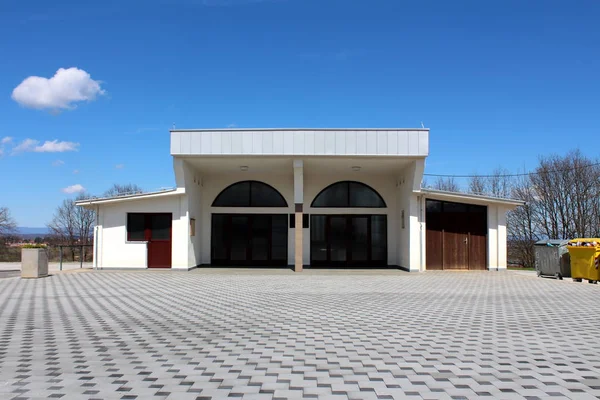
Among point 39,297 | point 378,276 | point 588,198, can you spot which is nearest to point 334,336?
point 39,297

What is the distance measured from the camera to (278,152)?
58.0ft

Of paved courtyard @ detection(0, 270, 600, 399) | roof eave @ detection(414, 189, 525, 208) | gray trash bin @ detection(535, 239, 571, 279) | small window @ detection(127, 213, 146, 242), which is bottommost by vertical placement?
paved courtyard @ detection(0, 270, 600, 399)

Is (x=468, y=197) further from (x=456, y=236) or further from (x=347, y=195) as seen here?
(x=347, y=195)

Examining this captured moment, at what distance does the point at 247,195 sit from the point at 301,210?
369 centimetres

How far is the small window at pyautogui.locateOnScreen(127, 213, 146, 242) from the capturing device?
63.9ft

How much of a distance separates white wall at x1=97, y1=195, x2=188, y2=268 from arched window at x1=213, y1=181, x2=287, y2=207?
270 centimetres

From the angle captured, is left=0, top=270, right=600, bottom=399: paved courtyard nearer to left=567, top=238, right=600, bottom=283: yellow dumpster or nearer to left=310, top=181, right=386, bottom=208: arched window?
left=567, top=238, right=600, bottom=283: yellow dumpster

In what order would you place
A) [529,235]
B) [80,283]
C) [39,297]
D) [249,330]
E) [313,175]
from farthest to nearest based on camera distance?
[529,235] → [313,175] → [80,283] → [39,297] → [249,330]

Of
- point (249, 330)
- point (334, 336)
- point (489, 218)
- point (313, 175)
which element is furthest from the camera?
point (313, 175)

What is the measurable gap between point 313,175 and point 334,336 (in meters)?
14.4

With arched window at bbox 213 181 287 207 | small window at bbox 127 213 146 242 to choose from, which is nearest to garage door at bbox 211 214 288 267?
arched window at bbox 213 181 287 207

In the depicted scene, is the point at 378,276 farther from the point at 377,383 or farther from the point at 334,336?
the point at 377,383

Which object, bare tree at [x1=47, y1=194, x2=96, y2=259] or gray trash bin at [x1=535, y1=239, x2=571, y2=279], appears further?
bare tree at [x1=47, y1=194, x2=96, y2=259]

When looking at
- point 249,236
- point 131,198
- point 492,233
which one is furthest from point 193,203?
point 492,233
